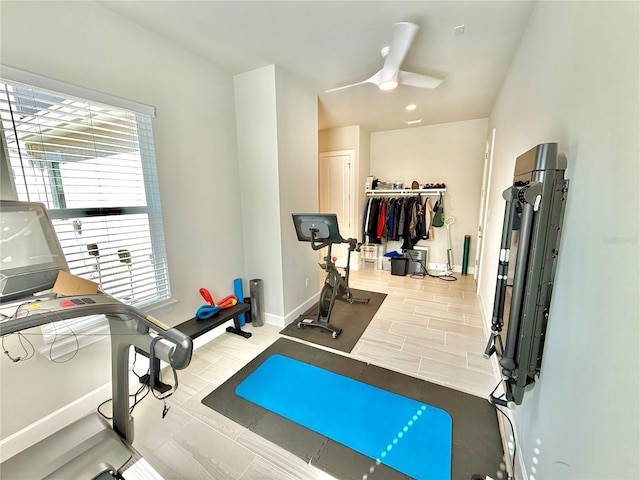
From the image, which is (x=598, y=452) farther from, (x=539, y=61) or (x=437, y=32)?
(x=437, y=32)

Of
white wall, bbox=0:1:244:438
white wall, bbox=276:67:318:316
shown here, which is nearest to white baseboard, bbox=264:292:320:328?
white wall, bbox=276:67:318:316

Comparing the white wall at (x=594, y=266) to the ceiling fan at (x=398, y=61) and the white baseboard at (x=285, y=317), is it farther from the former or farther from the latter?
the white baseboard at (x=285, y=317)

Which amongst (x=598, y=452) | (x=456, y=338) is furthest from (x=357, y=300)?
(x=598, y=452)

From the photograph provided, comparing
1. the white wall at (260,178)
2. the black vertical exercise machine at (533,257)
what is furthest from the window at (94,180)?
the black vertical exercise machine at (533,257)

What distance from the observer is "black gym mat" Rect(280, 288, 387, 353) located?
2.57m

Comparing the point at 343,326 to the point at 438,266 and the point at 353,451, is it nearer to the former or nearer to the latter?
the point at 353,451

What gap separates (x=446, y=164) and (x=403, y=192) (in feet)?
2.99

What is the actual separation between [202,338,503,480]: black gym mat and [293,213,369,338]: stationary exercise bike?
551 millimetres

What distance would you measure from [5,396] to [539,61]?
146 inches

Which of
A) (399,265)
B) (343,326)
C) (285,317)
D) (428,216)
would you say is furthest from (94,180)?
(428,216)

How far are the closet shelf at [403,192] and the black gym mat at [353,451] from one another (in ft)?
11.5

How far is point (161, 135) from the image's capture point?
2.07 m

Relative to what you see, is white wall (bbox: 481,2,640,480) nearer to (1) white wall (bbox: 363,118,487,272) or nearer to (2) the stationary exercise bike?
(2) the stationary exercise bike

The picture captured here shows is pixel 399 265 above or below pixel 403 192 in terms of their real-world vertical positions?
below
